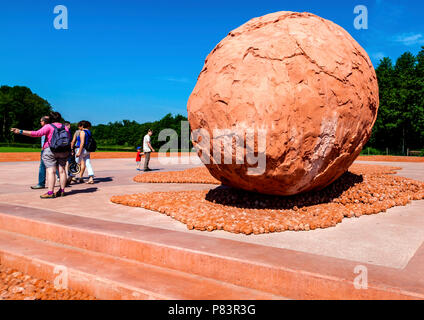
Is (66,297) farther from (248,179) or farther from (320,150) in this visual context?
(320,150)

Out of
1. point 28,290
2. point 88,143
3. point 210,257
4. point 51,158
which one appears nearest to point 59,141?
point 51,158

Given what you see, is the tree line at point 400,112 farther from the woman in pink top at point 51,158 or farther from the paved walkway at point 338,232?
the woman in pink top at point 51,158

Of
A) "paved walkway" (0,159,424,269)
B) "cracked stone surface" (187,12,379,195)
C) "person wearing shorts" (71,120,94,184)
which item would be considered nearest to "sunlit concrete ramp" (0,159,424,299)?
"paved walkway" (0,159,424,269)

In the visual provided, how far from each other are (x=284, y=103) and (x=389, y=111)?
123 ft

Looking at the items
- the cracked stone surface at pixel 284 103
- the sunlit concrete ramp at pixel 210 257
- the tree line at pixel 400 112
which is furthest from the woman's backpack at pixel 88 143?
the tree line at pixel 400 112

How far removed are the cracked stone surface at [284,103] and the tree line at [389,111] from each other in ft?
112

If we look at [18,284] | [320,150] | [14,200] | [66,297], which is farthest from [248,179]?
[14,200]

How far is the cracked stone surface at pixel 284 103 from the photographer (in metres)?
4.46

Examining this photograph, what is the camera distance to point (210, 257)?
3.19 metres

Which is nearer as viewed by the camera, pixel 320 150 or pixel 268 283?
pixel 268 283

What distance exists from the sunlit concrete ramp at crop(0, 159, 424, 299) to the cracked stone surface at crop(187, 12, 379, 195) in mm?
A: 1115

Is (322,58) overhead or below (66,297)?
overhead

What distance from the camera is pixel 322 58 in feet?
15.4
